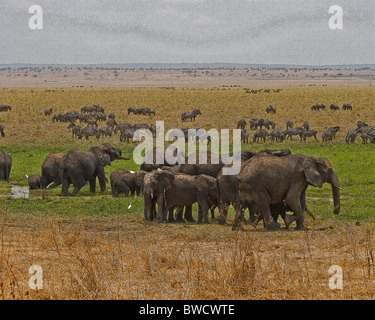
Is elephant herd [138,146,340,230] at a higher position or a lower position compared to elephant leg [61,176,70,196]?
higher

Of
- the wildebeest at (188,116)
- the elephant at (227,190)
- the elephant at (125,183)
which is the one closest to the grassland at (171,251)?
the elephant at (125,183)

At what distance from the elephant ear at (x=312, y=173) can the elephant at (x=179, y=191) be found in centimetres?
224

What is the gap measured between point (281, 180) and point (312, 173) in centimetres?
66

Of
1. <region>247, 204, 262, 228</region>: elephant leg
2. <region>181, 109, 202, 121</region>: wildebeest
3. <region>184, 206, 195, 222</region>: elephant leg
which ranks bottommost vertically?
<region>184, 206, 195, 222</region>: elephant leg

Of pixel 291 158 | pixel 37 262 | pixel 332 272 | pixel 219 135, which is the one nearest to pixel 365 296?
pixel 332 272

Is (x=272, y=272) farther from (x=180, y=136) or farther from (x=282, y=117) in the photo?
(x=282, y=117)

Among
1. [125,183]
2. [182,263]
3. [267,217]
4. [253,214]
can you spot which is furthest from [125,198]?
[182,263]

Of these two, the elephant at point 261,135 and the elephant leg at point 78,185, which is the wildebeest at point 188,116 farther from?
the elephant leg at point 78,185

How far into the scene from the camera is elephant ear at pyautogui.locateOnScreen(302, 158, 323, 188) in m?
14.1

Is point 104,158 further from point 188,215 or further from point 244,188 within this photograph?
point 244,188

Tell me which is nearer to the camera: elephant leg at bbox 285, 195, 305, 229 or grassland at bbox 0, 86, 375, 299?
grassland at bbox 0, 86, 375, 299

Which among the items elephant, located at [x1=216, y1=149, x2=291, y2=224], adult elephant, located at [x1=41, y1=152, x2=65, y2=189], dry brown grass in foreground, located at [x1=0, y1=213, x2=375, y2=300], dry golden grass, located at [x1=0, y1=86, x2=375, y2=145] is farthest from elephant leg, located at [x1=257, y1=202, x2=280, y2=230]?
dry golden grass, located at [x1=0, y1=86, x2=375, y2=145]

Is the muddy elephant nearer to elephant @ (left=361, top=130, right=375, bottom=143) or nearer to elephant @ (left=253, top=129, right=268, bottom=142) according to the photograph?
elephant @ (left=361, top=130, right=375, bottom=143)
